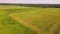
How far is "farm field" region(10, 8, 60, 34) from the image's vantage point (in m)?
0.52

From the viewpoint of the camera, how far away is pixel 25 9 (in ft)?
2.07

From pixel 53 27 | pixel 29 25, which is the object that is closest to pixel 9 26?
pixel 29 25

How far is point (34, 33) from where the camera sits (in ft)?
1.66

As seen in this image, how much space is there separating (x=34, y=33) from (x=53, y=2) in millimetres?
382

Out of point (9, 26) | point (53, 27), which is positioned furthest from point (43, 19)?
point (9, 26)

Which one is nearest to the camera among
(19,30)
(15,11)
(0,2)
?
(19,30)

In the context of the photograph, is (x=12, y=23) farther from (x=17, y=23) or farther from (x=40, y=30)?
(x=40, y=30)

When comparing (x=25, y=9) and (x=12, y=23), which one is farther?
(x=25, y=9)

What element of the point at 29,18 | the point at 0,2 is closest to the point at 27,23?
the point at 29,18

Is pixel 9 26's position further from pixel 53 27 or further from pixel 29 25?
pixel 53 27

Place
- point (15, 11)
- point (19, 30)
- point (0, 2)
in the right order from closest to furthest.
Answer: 1. point (19, 30)
2. point (15, 11)
3. point (0, 2)

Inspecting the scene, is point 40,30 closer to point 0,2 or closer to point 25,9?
point 25,9

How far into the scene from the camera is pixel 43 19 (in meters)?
0.55

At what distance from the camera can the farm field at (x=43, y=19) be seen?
1.70ft
